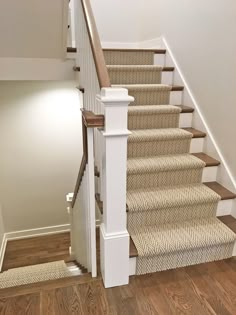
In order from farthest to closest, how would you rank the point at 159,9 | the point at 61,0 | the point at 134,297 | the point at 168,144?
the point at 159,9 → the point at 168,144 → the point at 61,0 → the point at 134,297

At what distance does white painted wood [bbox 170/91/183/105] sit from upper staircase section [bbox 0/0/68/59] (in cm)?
116

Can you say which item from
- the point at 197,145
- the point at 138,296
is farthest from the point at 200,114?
the point at 138,296

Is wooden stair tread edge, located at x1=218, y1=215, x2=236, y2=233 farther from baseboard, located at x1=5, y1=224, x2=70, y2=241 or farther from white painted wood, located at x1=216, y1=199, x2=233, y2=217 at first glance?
baseboard, located at x1=5, y1=224, x2=70, y2=241

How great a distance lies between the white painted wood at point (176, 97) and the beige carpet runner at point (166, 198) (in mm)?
155

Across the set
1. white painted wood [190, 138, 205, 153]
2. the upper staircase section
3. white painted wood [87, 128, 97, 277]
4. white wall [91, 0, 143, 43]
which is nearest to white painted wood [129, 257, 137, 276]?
white painted wood [87, 128, 97, 277]

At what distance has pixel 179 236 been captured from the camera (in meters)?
1.78

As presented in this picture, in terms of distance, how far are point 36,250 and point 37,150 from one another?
1.44 m

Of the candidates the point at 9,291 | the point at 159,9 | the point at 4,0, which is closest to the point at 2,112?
the point at 4,0

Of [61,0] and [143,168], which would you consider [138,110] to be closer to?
[143,168]

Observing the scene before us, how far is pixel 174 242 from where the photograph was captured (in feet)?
5.65

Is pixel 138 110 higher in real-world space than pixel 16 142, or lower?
higher

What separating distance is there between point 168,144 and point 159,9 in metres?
1.94

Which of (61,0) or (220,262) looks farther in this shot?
(61,0)

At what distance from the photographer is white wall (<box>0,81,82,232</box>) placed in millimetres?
3670
